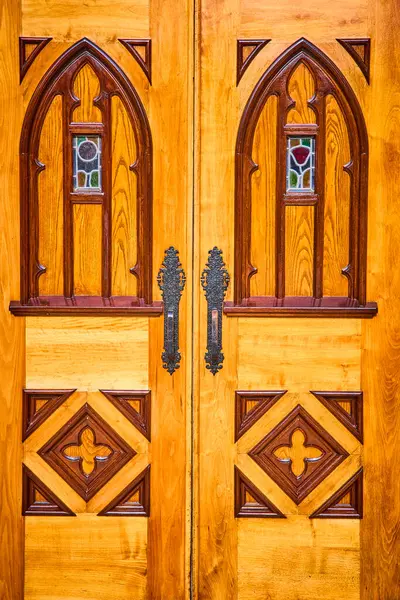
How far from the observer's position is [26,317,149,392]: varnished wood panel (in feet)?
9.05

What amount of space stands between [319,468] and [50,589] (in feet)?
3.72

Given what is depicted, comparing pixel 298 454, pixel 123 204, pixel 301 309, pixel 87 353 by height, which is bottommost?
pixel 298 454

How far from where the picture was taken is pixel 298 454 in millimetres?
2779

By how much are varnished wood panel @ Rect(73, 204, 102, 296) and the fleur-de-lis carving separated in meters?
0.55

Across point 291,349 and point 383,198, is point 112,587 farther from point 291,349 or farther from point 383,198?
point 383,198

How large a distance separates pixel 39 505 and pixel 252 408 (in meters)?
0.90

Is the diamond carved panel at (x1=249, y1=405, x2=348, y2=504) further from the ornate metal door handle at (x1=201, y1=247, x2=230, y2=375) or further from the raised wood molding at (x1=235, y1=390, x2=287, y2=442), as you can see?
the ornate metal door handle at (x1=201, y1=247, x2=230, y2=375)

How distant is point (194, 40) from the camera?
270 cm

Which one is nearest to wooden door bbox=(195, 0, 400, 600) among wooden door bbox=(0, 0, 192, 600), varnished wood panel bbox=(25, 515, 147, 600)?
wooden door bbox=(0, 0, 192, 600)

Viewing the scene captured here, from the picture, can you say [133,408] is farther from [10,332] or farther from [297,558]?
[297,558]

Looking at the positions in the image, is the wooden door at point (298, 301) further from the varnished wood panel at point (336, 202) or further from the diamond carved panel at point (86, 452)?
the diamond carved panel at point (86, 452)

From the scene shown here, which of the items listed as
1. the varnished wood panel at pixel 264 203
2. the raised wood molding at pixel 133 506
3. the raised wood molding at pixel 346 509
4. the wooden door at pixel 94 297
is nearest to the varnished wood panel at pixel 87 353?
the wooden door at pixel 94 297

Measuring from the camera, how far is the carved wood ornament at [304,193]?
271 centimetres

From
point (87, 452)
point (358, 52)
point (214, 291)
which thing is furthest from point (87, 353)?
point (358, 52)
